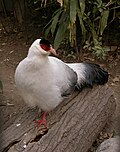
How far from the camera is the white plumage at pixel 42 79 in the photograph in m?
2.27

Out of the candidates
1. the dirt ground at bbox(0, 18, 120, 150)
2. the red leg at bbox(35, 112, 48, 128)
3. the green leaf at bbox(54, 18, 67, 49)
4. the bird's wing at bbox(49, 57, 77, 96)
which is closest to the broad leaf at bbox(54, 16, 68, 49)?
the green leaf at bbox(54, 18, 67, 49)

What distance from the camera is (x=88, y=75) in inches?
109

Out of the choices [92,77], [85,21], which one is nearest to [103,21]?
[85,21]

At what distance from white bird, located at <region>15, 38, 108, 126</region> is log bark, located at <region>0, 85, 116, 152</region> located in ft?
0.26

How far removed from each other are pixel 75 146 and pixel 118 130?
0.53 m

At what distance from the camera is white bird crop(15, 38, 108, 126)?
227cm

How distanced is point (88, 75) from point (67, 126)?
444 millimetres

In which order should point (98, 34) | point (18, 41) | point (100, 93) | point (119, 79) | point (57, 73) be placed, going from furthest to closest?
point (18, 41) < point (98, 34) < point (119, 79) < point (100, 93) < point (57, 73)

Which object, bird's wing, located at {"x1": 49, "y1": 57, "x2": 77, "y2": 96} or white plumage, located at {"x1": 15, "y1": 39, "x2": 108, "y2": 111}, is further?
bird's wing, located at {"x1": 49, "y1": 57, "x2": 77, "y2": 96}

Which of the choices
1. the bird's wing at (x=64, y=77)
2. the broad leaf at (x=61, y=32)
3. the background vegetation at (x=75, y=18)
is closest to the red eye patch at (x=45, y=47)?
the bird's wing at (x=64, y=77)

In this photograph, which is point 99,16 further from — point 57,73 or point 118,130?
point 57,73

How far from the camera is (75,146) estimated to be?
2.44 meters


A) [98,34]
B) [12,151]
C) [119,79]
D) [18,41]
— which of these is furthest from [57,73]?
[18,41]

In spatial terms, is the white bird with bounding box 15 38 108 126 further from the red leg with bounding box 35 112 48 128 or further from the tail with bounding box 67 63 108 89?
the tail with bounding box 67 63 108 89
